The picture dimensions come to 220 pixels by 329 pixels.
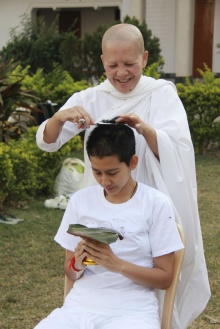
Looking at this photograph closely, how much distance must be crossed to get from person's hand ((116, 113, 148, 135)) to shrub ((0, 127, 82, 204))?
387cm

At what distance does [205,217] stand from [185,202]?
3.73 meters

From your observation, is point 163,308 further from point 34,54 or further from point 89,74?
point 34,54

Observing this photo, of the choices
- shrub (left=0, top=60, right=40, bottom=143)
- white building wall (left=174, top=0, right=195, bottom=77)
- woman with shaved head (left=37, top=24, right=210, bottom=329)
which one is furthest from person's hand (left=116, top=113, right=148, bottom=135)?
white building wall (left=174, top=0, right=195, bottom=77)

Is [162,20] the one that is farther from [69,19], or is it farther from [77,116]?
[77,116]

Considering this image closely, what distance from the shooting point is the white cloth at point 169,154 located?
3.06 meters

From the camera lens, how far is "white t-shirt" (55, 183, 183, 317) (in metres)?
2.80

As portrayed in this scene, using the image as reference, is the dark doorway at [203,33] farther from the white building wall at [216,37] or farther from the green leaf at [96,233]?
the green leaf at [96,233]

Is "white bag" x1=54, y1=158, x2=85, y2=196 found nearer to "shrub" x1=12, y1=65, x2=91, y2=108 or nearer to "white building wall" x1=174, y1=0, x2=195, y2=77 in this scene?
"shrub" x1=12, y1=65, x2=91, y2=108

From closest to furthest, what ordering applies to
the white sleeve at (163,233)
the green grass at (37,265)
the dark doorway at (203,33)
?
the white sleeve at (163,233)
the green grass at (37,265)
the dark doorway at (203,33)

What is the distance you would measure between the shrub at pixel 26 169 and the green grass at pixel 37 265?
18 centimetres

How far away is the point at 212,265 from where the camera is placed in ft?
17.5

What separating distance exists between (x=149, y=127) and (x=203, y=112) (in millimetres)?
7558

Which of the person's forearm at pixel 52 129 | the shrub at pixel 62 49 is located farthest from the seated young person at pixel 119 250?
the shrub at pixel 62 49

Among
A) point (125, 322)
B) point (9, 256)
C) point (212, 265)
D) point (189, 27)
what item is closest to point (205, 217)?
point (212, 265)
